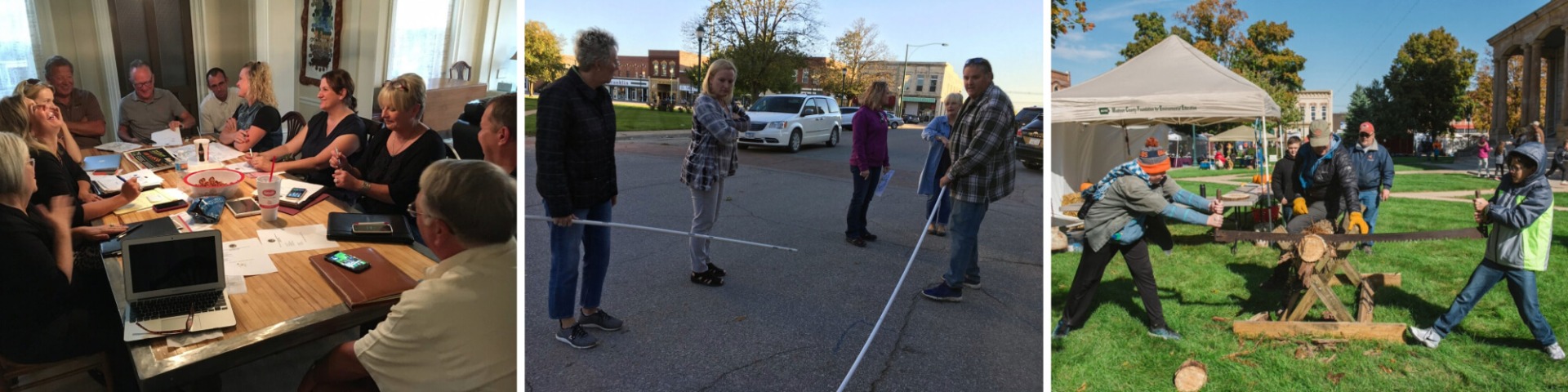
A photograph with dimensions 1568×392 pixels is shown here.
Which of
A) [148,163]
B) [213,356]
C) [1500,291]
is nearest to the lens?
[213,356]

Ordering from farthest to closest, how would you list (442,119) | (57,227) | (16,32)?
1. (442,119)
2. (16,32)
3. (57,227)

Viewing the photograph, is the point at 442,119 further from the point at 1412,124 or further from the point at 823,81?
the point at 1412,124

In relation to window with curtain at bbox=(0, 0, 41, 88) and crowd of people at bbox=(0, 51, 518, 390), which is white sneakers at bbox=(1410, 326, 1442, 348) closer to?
crowd of people at bbox=(0, 51, 518, 390)

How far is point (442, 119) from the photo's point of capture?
2.30m

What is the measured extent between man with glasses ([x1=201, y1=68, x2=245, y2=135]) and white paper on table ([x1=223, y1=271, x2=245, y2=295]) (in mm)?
1087

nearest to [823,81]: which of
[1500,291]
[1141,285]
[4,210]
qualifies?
[1141,285]

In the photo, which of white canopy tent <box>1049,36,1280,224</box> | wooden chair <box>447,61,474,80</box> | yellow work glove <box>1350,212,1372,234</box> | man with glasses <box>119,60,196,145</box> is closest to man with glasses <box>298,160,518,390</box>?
wooden chair <box>447,61,474,80</box>

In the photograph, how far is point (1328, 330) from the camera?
9.18 feet

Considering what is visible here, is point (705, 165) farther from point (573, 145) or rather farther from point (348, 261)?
point (348, 261)

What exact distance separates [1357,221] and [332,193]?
380cm

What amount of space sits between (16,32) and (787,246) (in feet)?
7.83

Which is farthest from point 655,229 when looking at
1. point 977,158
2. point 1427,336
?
point 1427,336

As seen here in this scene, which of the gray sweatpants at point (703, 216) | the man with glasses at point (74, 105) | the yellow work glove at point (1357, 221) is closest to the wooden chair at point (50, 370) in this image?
the man with glasses at point (74, 105)

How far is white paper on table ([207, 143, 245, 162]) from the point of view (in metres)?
2.68
